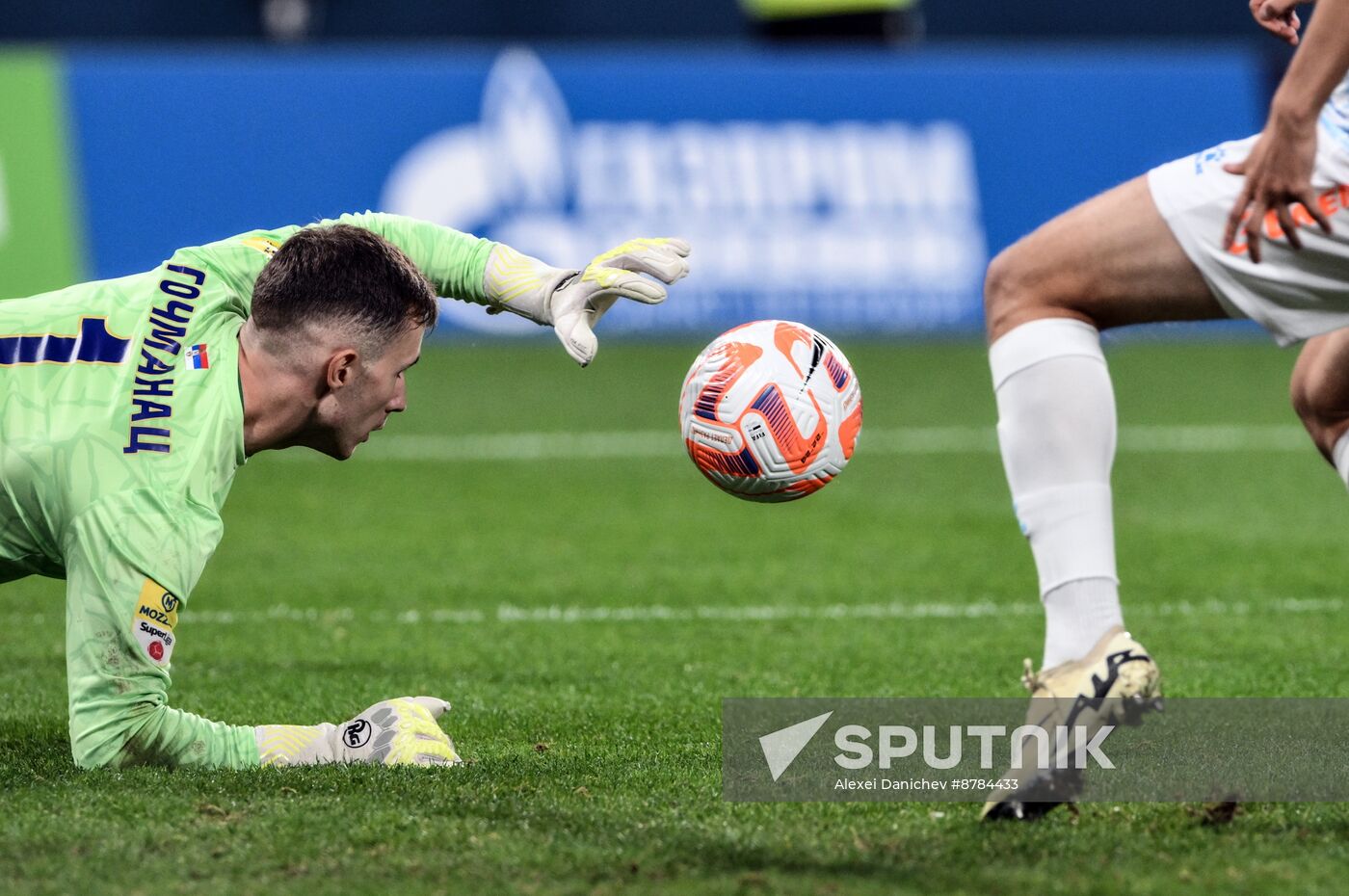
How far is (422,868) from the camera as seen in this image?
10.1 ft

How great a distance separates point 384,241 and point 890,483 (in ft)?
17.3

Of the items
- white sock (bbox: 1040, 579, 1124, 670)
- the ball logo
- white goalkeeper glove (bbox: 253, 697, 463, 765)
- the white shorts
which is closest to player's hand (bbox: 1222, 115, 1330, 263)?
the white shorts

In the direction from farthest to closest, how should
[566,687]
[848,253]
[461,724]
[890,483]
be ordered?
[848,253]
[890,483]
[566,687]
[461,724]

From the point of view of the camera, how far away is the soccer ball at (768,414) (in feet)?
13.5

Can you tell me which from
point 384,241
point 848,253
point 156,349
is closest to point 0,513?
point 156,349

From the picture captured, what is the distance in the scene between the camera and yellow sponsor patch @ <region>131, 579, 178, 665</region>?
139 inches

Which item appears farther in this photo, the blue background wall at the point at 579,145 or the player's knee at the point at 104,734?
the blue background wall at the point at 579,145

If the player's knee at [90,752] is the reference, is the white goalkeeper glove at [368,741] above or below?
below

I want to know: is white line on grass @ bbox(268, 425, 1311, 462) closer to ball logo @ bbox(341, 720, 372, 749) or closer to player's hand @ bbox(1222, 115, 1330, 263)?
ball logo @ bbox(341, 720, 372, 749)

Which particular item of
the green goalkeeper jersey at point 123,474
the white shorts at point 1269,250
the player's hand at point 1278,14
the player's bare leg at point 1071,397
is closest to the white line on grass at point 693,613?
the green goalkeeper jersey at point 123,474

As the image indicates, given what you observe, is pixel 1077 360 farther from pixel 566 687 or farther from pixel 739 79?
pixel 739 79

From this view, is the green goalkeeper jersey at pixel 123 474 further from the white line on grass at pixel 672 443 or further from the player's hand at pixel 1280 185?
the white line on grass at pixel 672 443

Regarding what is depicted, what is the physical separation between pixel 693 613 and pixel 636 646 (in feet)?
1.88

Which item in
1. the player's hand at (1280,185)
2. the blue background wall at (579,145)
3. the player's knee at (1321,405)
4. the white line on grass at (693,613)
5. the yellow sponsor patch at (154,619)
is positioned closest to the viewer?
the player's hand at (1280,185)
